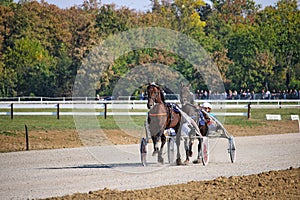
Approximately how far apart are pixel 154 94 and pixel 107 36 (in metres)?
38.3

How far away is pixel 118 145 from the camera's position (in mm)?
24484

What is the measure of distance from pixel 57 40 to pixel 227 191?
223ft

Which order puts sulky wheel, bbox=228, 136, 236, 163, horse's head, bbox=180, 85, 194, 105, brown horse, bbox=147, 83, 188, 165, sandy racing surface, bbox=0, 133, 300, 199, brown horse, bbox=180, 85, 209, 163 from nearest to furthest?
sandy racing surface, bbox=0, 133, 300, 199, brown horse, bbox=147, 83, 188, 165, brown horse, bbox=180, 85, 209, 163, horse's head, bbox=180, 85, 194, 105, sulky wheel, bbox=228, 136, 236, 163

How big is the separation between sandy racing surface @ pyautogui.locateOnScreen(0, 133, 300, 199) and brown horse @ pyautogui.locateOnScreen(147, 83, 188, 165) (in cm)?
86

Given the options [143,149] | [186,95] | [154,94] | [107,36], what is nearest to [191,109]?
[186,95]

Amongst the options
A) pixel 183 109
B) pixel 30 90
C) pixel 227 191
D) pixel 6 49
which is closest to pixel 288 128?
pixel 183 109

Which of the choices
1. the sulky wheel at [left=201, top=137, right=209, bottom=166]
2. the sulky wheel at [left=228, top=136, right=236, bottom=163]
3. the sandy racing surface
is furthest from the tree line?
the sulky wheel at [left=201, top=137, right=209, bottom=166]

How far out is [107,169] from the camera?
16.2 m

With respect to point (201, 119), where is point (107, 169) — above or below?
below

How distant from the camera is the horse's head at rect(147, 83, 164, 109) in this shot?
640 inches

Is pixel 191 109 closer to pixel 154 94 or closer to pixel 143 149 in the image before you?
pixel 154 94

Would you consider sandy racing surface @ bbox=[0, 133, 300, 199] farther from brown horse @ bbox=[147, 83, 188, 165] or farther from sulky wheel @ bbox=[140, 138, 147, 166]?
brown horse @ bbox=[147, 83, 188, 165]

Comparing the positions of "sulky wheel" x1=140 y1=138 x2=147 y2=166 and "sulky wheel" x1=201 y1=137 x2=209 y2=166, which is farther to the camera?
"sulky wheel" x1=201 y1=137 x2=209 y2=166

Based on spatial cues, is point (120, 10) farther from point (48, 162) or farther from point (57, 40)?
point (48, 162)
